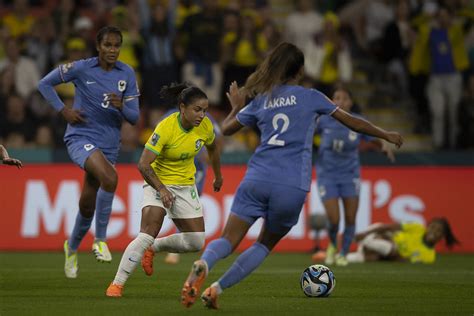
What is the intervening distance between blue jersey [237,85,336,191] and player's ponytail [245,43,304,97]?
8cm

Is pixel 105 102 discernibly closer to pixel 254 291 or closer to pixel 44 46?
pixel 254 291

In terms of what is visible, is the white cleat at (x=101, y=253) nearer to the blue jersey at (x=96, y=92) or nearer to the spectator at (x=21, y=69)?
the blue jersey at (x=96, y=92)

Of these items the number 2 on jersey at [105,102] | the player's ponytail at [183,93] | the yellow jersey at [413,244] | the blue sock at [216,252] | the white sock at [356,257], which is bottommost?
the white sock at [356,257]

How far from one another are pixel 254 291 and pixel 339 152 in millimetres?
4773

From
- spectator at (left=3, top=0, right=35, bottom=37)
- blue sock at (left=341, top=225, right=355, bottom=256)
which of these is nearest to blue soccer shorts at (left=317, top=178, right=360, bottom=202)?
blue sock at (left=341, top=225, right=355, bottom=256)

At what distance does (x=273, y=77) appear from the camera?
9.49 m

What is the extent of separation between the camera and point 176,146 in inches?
431

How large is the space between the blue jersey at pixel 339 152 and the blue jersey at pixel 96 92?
415 centimetres

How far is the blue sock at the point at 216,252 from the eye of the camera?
9.25 m

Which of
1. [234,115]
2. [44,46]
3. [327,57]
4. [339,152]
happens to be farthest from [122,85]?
[327,57]

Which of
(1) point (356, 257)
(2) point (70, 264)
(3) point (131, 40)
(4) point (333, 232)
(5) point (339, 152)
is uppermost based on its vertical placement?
(3) point (131, 40)

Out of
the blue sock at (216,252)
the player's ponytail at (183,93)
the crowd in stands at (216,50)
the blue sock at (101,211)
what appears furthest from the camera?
the crowd in stands at (216,50)

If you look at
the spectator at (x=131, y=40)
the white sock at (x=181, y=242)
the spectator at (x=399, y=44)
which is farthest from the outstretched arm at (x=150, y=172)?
the spectator at (x=399, y=44)

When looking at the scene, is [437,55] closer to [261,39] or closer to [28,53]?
[261,39]
